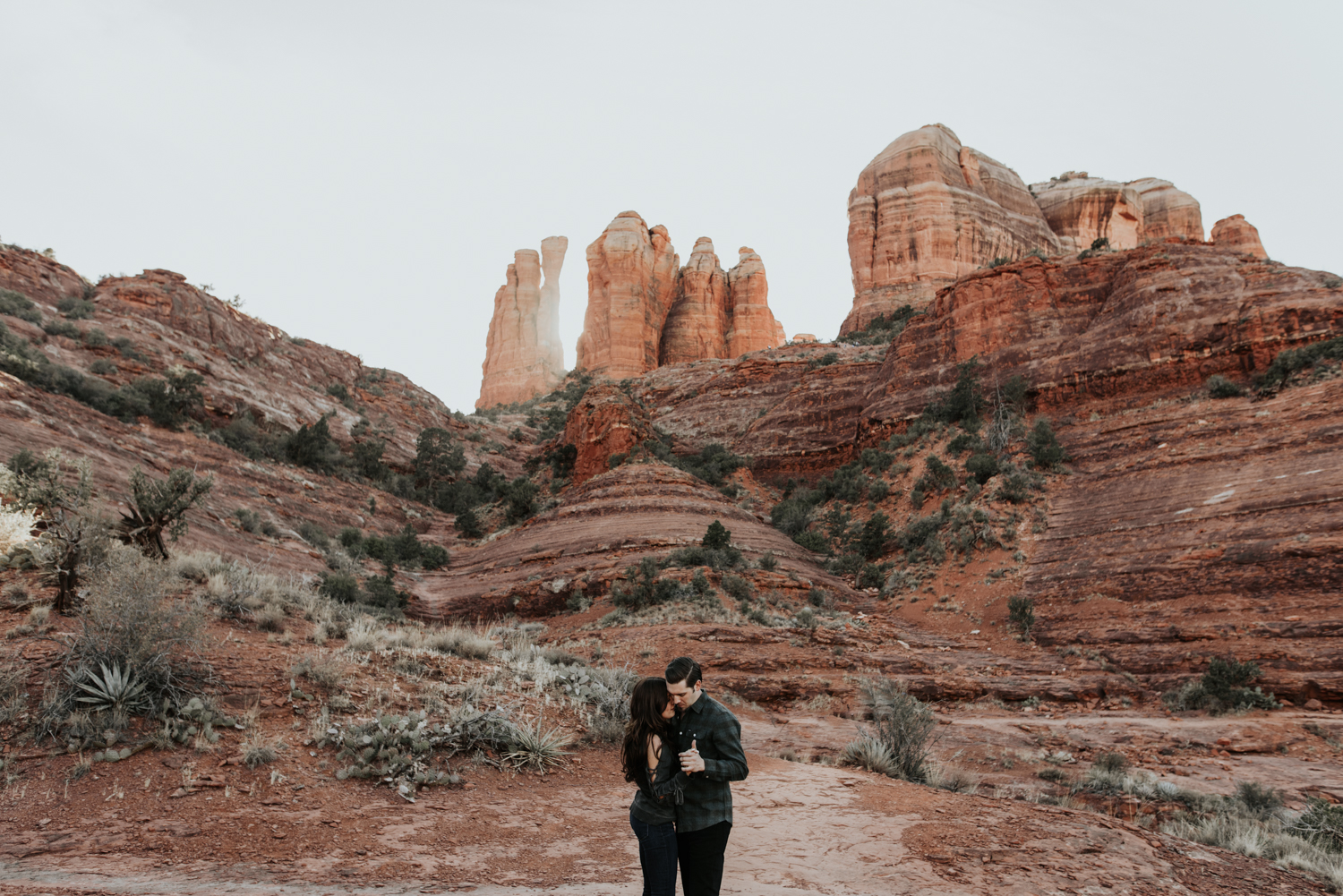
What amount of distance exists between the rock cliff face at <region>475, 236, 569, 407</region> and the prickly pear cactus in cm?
6733

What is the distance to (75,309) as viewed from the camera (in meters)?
31.7

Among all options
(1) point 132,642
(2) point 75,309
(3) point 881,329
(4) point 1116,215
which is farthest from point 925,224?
(1) point 132,642

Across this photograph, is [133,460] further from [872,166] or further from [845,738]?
[872,166]

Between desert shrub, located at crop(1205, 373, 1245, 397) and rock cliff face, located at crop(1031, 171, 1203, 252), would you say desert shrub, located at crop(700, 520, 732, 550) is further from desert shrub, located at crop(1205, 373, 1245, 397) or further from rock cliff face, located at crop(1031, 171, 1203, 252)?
rock cliff face, located at crop(1031, 171, 1203, 252)

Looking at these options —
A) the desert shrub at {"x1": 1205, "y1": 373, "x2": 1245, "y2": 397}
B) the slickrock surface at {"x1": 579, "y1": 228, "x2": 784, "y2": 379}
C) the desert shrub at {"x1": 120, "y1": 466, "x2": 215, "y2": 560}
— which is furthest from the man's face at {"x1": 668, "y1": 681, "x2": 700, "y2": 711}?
the slickrock surface at {"x1": 579, "y1": 228, "x2": 784, "y2": 379}

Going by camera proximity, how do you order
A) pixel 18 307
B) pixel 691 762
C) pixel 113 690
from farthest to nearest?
pixel 18 307
pixel 113 690
pixel 691 762

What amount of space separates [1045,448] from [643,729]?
25.8 meters

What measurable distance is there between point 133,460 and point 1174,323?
34.7 m

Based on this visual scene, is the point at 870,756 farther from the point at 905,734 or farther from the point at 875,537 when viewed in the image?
the point at 875,537

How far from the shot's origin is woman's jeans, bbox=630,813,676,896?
339 cm

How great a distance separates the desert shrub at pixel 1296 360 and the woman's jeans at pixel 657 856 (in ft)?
86.0

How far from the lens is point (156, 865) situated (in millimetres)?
4516

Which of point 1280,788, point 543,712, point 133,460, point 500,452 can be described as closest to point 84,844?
point 543,712

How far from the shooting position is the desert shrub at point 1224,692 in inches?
508
